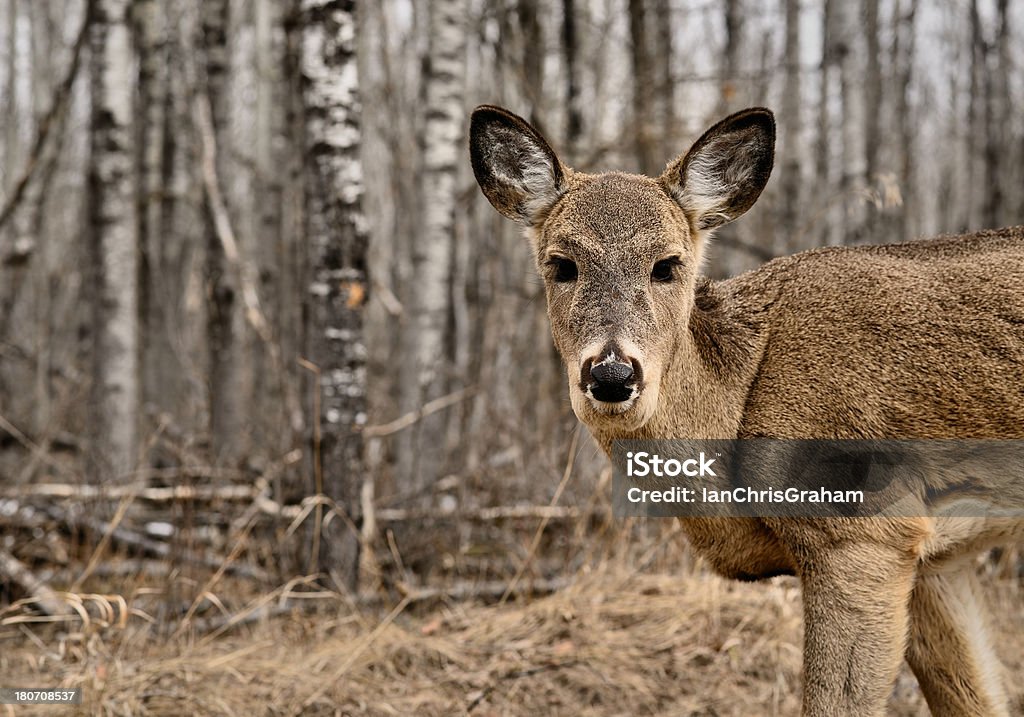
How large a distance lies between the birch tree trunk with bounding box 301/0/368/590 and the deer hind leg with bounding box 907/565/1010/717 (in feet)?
9.86

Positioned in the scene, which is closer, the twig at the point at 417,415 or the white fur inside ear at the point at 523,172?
the white fur inside ear at the point at 523,172

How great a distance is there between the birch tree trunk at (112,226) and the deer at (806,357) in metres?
5.51

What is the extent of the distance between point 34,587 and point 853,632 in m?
4.23

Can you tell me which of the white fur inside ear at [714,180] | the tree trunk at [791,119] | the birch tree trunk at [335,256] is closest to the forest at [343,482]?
the birch tree trunk at [335,256]

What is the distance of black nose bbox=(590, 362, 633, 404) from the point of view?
342 cm

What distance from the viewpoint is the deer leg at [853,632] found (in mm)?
3611

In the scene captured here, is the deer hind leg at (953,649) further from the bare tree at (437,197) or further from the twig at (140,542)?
the bare tree at (437,197)

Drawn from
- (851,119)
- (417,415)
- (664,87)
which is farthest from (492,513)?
(851,119)

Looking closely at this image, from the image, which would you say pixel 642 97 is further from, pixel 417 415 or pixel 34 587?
pixel 34 587

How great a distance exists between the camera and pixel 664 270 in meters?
4.04

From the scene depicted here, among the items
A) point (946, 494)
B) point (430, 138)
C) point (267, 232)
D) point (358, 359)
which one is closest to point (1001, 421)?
point (946, 494)

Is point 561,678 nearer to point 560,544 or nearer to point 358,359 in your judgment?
point 560,544

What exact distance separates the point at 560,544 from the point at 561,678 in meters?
1.70

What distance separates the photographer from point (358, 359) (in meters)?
5.97
